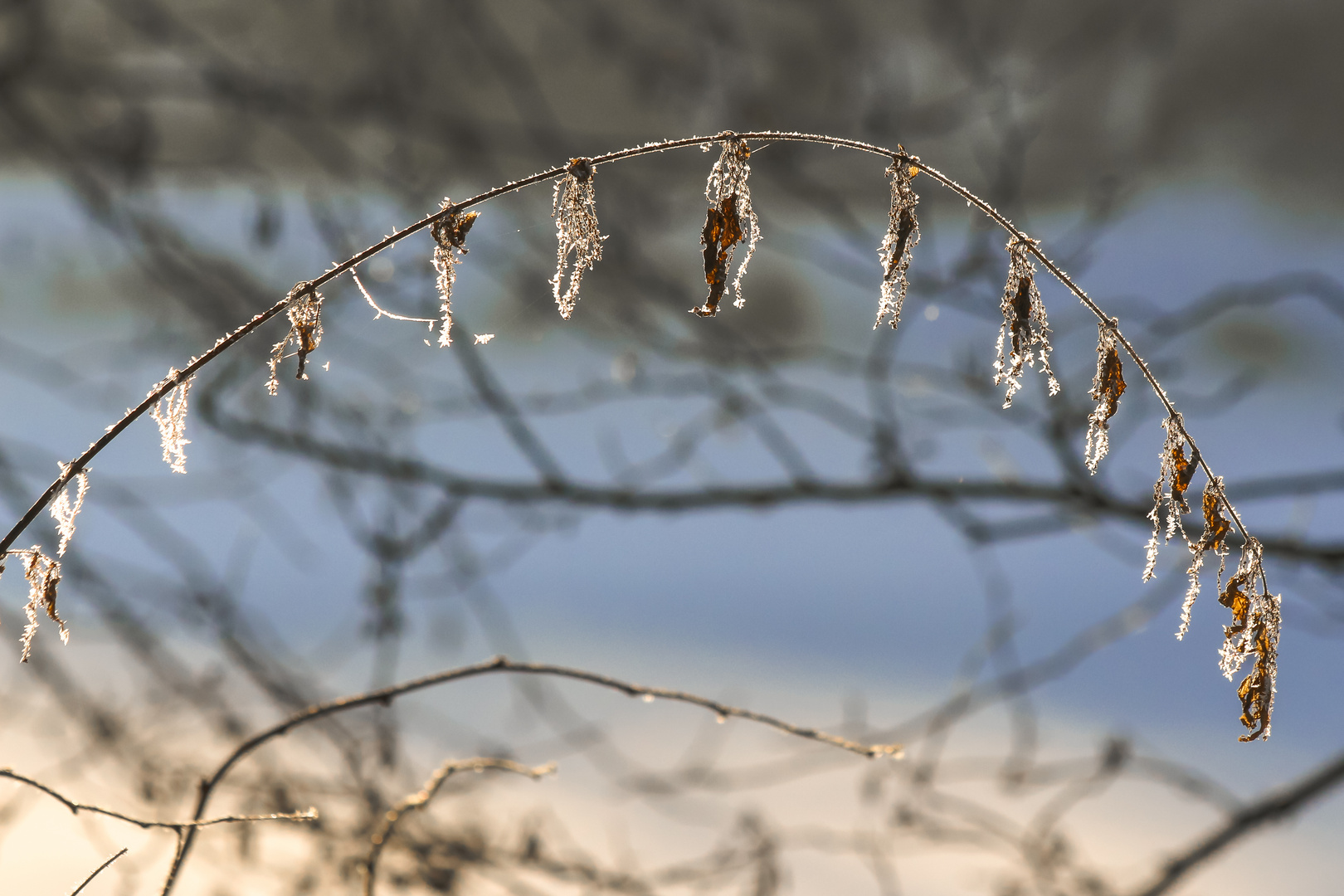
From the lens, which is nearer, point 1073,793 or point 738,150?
point 738,150

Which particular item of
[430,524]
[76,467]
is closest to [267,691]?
[430,524]

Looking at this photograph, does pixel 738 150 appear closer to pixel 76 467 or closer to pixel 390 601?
pixel 76 467

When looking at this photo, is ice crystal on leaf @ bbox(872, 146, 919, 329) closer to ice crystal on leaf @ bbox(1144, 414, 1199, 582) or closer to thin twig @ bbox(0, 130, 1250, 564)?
thin twig @ bbox(0, 130, 1250, 564)

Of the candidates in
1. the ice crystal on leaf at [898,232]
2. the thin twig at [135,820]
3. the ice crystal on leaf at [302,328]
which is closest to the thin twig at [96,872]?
the thin twig at [135,820]

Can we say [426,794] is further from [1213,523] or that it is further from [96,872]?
[1213,523]

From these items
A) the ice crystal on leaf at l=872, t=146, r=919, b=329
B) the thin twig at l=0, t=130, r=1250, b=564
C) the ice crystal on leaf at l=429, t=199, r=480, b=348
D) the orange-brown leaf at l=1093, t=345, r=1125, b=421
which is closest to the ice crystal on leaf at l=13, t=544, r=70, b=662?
the thin twig at l=0, t=130, r=1250, b=564

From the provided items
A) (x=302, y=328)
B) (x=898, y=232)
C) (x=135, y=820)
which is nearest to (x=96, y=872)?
(x=135, y=820)
